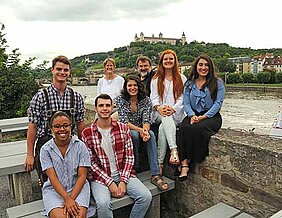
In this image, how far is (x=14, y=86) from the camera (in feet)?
23.3

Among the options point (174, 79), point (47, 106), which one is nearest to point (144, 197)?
point (47, 106)

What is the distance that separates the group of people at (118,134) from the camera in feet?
7.34

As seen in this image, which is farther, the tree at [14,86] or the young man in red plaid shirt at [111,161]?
the tree at [14,86]

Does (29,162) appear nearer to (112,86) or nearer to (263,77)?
(112,86)

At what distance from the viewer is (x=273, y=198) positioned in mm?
2213

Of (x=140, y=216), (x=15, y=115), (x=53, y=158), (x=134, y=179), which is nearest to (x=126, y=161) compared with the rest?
(x=134, y=179)

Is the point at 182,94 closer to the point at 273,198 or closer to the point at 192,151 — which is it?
the point at 192,151

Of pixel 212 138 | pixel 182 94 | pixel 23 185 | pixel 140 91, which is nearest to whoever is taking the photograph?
pixel 212 138

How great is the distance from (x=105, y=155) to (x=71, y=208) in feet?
1.85

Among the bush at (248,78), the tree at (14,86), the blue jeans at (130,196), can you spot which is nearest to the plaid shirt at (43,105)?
the blue jeans at (130,196)

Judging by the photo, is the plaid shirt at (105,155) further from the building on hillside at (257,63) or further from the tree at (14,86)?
the building on hillside at (257,63)

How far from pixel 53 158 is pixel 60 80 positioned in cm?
65

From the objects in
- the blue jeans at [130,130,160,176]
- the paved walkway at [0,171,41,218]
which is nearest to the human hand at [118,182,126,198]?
the blue jeans at [130,130,160,176]

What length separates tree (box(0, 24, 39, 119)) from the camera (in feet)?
23.2
